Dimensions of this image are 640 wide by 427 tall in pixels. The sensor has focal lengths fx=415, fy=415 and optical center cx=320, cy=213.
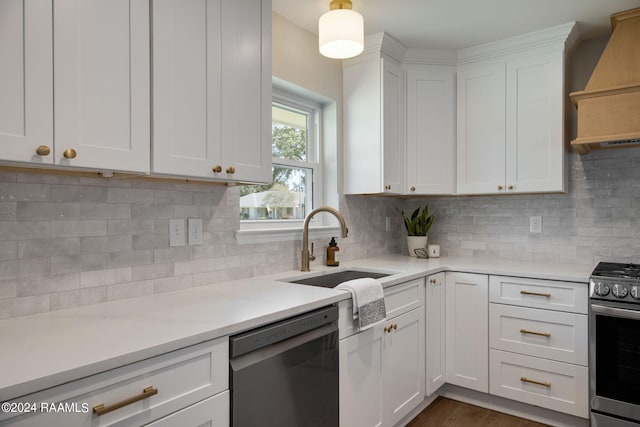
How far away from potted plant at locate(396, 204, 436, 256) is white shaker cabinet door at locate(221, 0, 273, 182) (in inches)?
65.4

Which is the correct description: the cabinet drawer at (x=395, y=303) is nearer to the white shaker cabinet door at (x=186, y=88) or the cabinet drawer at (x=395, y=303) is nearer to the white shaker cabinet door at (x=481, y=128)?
the white shaker cabinet door at (x=186, y=88)

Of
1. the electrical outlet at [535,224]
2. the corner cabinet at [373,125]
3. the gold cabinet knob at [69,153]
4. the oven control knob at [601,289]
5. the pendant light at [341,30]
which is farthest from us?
the electrical outlet at [535,224]

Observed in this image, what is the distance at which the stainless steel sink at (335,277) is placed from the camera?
7.84 feet

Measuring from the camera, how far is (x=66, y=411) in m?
0.93

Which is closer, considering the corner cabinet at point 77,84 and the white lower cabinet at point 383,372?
the corner cabinet at point 77,84

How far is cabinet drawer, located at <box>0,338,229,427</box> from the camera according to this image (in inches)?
36.3

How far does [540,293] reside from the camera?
238cm

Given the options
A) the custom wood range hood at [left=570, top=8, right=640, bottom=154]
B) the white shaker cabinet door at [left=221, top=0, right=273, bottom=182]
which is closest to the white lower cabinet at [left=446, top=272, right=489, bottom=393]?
the custom wood range hood at [left=570, top=8, right=640, bottom=154]

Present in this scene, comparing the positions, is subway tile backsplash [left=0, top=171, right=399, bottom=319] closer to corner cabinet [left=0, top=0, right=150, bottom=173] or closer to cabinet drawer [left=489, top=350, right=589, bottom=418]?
corner cabinet [left=0, top=0, right=150, bottom=173]

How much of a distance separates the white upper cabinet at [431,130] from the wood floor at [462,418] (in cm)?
144

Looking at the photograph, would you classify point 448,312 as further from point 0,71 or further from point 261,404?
point 0,71

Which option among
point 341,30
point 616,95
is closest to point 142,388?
point 341,30

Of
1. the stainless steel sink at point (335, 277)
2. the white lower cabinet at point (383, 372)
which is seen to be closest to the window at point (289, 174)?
the stainless steel sink at point (335, 277)

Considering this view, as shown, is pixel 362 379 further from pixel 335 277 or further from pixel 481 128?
pixel 481 128
